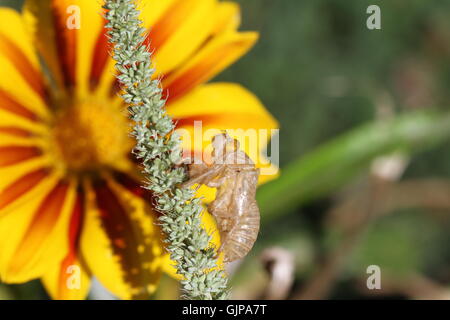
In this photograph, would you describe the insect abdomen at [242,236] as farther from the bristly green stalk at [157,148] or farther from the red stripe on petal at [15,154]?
the red stripe on petal at [15,154]

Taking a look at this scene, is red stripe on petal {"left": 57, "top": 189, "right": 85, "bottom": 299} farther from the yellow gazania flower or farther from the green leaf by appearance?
the green leaf

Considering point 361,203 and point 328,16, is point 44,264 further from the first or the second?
point 328,16

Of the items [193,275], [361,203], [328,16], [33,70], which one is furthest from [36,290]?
[328,16]

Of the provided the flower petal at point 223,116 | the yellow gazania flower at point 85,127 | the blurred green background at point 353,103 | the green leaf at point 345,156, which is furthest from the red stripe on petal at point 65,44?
the blurred green background at point 353,103

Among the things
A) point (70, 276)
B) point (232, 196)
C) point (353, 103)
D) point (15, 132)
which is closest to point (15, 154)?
point (15, 132)

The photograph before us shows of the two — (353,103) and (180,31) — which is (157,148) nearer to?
(180,31)

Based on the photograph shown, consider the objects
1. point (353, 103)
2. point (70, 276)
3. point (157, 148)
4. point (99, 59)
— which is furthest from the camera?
point (353, 103)

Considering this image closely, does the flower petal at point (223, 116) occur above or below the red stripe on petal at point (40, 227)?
above
